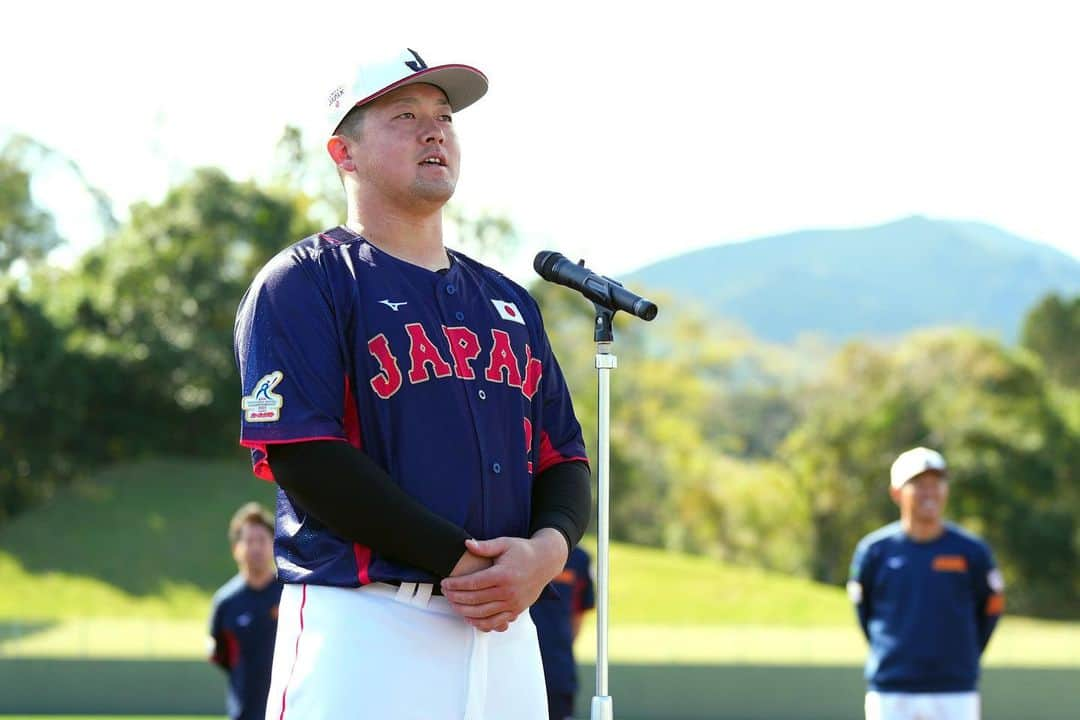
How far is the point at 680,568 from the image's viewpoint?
32.1 metres

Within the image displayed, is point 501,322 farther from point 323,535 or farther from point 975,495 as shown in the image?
point 975,495

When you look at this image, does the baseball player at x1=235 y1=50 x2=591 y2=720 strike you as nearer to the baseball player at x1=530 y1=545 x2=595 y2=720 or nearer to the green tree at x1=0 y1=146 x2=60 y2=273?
the baseball player at x1=530 y1=545 x2=595 y2=720

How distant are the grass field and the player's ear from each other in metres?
18.7

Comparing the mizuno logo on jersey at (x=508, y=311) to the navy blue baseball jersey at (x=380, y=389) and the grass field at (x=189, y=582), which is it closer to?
the navy blue baseball jersey at (x=380, y=389)

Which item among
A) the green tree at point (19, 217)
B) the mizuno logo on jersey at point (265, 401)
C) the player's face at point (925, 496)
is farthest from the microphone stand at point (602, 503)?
the green tree at point (19, 217)

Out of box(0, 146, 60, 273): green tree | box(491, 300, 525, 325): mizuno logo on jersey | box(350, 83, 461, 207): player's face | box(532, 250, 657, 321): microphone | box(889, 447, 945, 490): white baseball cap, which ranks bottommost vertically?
box(889, 447, 945, 490): white baseball cap

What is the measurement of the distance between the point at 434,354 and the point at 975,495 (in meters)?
36.9

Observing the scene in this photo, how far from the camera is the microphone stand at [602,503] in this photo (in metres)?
2.72

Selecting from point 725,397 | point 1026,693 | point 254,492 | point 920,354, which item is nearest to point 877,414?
point 920,354

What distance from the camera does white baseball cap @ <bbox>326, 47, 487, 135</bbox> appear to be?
2709 mm

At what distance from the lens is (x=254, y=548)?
24.7 ft

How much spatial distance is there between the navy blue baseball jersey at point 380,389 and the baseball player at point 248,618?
194 inches

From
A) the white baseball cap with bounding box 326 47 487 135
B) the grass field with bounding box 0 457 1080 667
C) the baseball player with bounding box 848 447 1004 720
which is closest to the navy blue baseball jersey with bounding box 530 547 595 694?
the baseball player with bounding box 848 447 1004 720

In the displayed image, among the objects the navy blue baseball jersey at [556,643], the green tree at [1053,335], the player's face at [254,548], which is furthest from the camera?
the green tree at [1053,335]
